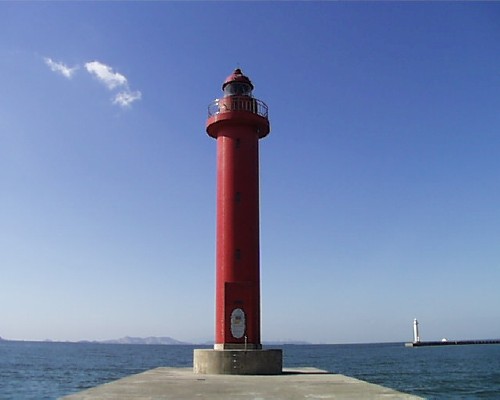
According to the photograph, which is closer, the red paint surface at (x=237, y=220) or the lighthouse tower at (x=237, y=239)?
the lighthouse tower at (x=237, y=239)

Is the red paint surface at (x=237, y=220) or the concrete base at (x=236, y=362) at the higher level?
the red paint surface at (x=237, y=220)

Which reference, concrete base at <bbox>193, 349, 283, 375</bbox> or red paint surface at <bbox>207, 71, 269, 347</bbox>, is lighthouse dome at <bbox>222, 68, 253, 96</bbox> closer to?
red paint surface at <bbox>207, 71, 269, 347</bbox>

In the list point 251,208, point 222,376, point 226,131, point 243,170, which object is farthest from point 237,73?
point 222,376

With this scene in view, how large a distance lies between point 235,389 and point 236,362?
550 cm

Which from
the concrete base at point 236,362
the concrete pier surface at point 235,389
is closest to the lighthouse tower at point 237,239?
the concrete base at point 236,362

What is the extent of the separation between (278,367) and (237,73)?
12236 millimetres

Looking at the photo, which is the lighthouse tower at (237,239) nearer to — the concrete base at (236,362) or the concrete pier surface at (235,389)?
the concrete base at (236,362)

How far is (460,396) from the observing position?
92.3ft

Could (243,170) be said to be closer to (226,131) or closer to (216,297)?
(226,131)

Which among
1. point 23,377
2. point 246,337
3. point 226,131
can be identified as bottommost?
point 23,377

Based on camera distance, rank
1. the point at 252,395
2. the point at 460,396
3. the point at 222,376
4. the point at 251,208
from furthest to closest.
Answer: the point at 460,396
the point at 251,208
the point at 222,376
the point at 252,395

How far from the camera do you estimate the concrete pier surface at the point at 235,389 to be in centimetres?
1294

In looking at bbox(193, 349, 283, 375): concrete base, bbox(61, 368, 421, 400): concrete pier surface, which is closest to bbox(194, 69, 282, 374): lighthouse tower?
bbox(193, 349, 283, 375): concrete base

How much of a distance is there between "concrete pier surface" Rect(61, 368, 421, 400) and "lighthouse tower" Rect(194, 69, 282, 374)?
2331 millimetres
